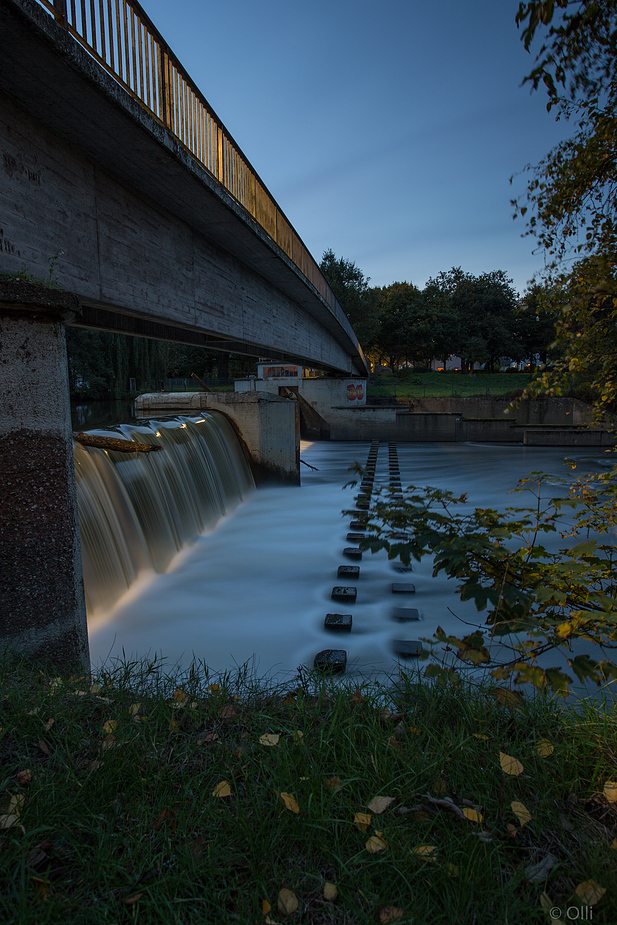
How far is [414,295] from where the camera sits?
64250 millimetres

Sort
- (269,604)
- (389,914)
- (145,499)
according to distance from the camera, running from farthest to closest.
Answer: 1. (145,499)
2. (269,604)
3. (389,914)

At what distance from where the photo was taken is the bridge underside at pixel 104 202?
4.27 metres

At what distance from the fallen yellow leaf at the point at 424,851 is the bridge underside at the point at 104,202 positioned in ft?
16.6

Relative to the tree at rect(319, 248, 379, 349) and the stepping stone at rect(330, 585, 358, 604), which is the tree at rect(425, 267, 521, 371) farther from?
the stepping stone at rect(330, 585, 358, 604)

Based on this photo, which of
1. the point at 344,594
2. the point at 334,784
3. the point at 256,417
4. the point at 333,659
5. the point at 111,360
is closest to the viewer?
the point at 334,784

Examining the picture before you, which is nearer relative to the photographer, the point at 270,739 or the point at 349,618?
the point at 270,739

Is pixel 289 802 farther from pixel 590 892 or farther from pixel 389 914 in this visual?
pixel 590 892

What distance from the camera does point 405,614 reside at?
6441mm

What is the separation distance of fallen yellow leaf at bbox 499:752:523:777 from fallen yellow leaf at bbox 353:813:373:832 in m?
0.65

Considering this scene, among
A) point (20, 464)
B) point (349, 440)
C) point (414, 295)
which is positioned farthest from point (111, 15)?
point (414, 295)

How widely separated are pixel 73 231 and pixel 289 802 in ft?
18.3

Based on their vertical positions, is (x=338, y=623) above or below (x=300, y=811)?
below

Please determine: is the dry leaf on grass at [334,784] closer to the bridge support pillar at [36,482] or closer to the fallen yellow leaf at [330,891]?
the fallen yellow leaf at [330,891]

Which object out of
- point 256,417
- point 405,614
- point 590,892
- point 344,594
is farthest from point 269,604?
point 256,417
